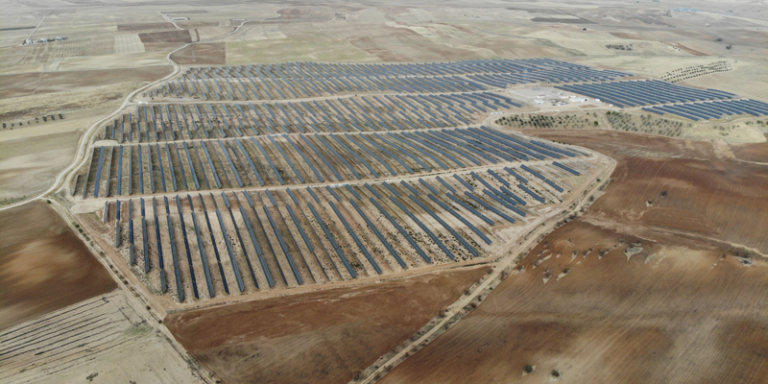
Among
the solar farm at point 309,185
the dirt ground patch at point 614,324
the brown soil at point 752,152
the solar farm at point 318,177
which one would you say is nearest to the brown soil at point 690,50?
the solar farm at point 318,177

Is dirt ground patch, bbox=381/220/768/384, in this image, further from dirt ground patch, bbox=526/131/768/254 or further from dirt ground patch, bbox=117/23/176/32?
dirt ground patch, bbox=117/23/176/32

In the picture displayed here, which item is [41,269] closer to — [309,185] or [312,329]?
[312,329]

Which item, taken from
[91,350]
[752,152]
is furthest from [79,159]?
[752,152]

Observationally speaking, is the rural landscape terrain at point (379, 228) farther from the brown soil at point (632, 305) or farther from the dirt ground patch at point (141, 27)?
the dirt ground patch at point (141, 27)

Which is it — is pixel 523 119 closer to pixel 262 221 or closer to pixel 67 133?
pixel 262 221

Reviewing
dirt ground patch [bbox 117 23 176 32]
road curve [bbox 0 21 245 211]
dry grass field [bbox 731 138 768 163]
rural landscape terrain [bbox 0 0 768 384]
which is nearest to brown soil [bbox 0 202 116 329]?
rural landscape terrain [bbox 0 0 768 384]

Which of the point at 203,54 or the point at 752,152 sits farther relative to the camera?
the point at 203,54

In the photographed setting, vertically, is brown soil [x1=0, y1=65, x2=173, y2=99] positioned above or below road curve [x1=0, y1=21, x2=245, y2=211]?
above
